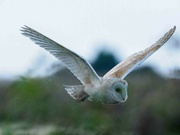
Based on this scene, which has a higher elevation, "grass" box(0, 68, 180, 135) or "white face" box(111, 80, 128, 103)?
"white face" box(111, 80, 128, 103)

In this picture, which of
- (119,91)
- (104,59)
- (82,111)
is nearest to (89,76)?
(119,91)

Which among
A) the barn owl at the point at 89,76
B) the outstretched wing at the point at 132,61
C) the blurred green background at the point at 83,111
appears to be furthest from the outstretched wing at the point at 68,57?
the blurred green background at the point at 83,111

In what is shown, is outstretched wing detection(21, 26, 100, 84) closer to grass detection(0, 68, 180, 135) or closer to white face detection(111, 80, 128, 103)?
white face detection(111, 80, 128, 103)

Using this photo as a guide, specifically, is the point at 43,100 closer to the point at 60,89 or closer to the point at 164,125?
the point at 60,89

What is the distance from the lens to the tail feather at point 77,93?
6.66 metres

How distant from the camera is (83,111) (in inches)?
592

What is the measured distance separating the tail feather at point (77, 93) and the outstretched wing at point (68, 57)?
6 cm

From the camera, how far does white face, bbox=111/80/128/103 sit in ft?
20.9

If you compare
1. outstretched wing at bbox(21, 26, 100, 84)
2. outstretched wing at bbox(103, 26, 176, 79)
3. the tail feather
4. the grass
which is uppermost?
outstretched wing at bbox(21, 26, 100, 84)

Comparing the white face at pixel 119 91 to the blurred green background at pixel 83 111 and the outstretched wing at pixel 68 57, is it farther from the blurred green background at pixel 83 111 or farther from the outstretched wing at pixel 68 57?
the blurred green background at pixel 83 111

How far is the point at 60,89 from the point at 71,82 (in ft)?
A: 4.08

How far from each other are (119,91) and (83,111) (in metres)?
8.63

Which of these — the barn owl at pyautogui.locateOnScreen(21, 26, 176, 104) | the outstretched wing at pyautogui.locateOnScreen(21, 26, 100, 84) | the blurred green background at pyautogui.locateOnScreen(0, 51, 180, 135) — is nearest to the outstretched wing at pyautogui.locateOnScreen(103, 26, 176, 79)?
the barn owl at pyautogui.locateOnScreen(21, 26, 176, 104)

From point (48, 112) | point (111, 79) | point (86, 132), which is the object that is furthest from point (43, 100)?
point (111, 79)
